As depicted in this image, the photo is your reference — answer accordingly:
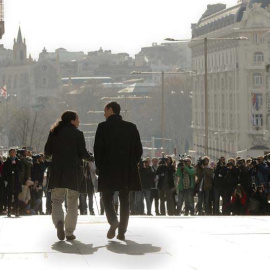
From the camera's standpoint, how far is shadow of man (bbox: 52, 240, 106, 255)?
1577 centimetres

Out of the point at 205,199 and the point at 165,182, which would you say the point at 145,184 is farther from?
the point at 205,199

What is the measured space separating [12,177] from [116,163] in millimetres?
8748

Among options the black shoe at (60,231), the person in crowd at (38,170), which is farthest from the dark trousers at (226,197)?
the black shoe at (60,231)

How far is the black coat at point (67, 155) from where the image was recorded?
1723 cm

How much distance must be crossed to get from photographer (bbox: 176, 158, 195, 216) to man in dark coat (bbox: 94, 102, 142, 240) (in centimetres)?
1437

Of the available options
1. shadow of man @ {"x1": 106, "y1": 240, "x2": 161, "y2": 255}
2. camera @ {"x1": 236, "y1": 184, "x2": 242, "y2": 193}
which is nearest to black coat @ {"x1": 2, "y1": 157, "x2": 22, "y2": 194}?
camera @ {"x1": 236, "y1": 184, "x2": 242, "y2": 193}

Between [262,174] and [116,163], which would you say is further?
[262,174]

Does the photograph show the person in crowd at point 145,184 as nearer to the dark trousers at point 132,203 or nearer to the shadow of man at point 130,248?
the dark trousers at point 132,203

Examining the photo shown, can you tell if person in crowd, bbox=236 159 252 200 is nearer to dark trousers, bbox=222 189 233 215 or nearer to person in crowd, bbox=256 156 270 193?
person in crowd, bbox=256 156 270 193

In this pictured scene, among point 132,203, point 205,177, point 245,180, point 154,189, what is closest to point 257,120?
point 154,189

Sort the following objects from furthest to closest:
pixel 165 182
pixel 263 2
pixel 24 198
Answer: pixel 263 2, pixel 165 182, pixel 24 198

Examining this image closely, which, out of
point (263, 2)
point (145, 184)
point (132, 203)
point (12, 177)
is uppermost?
point (263, 2)

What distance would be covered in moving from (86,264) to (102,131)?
2.97 meters

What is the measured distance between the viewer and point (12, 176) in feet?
84.1
